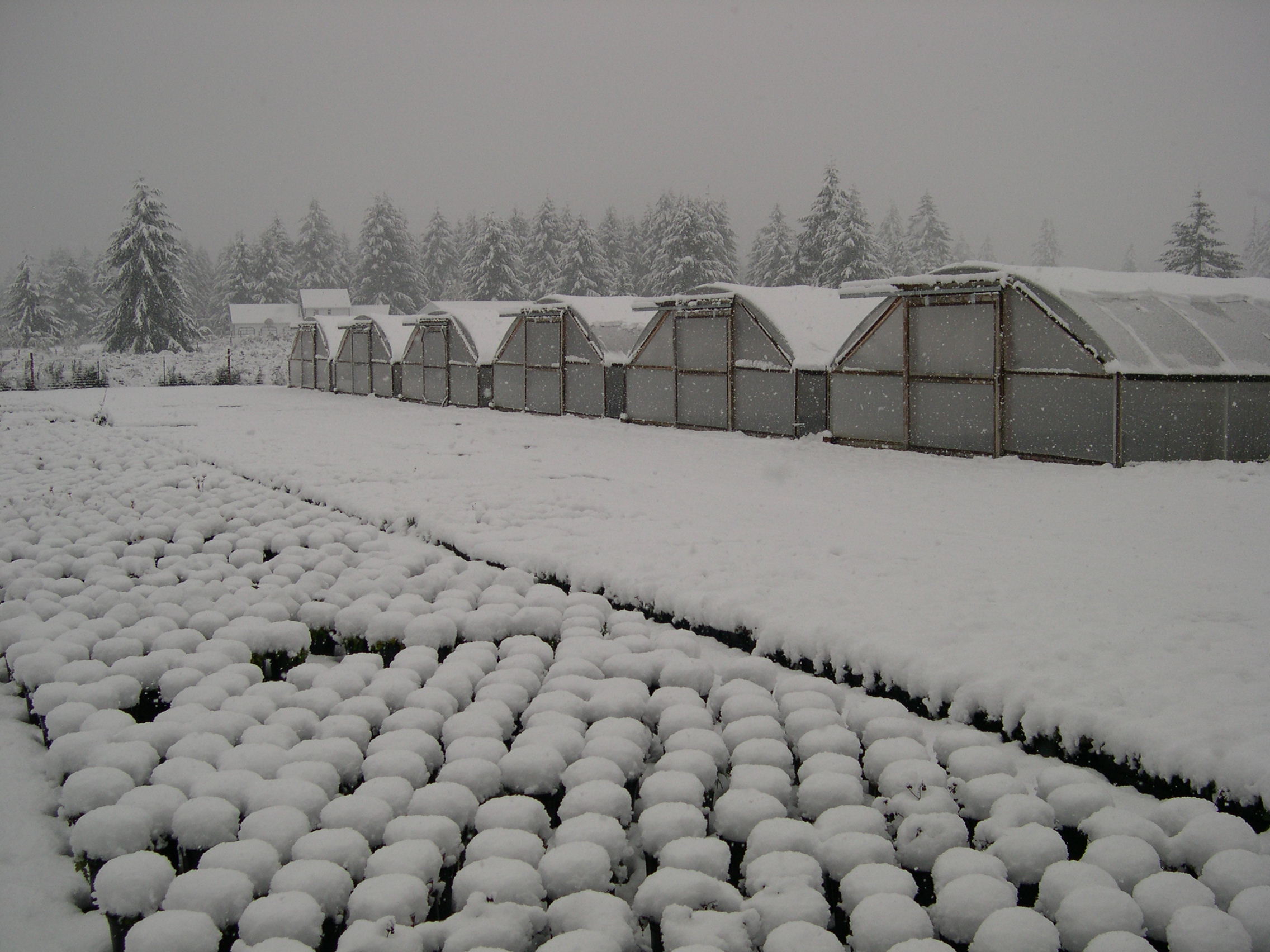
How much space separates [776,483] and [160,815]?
8.09 meters

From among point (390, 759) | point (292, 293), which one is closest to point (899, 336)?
point (390, 759)

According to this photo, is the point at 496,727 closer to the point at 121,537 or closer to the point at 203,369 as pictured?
the point at 121,537

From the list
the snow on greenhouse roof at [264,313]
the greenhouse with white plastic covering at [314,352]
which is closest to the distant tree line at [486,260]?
the snow on greenhouse roof at [264,313]

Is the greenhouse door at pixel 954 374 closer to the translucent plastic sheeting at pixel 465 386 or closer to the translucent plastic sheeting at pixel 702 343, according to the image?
the translucent plastic sheeting at pixel 702 343

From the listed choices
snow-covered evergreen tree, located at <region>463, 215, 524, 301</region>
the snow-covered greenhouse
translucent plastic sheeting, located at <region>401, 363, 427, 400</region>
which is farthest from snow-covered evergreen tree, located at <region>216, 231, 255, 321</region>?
the snow-covered greenhouse

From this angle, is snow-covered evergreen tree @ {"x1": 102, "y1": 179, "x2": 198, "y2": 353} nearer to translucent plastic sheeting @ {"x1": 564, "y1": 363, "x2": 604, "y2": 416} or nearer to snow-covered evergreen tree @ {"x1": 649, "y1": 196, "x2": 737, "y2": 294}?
snow-covered evergreen tree @ {"x1": 649, "y1": 196, "x2": 737, "y2": 294}

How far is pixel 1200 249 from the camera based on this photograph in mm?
38750

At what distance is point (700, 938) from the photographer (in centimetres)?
247

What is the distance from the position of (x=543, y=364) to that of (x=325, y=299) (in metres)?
49.9

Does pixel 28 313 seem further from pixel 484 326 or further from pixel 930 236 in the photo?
pixel 930 236

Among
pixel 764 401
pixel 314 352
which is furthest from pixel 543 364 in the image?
pixel 314 352

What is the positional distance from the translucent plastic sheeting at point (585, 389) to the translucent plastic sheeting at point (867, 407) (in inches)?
258

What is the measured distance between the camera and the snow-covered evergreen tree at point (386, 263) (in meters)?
62.9

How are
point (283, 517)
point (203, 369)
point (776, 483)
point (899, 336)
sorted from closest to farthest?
point (283, 517) → point (776, 483) → point (899, 336) → point (203, 369)
